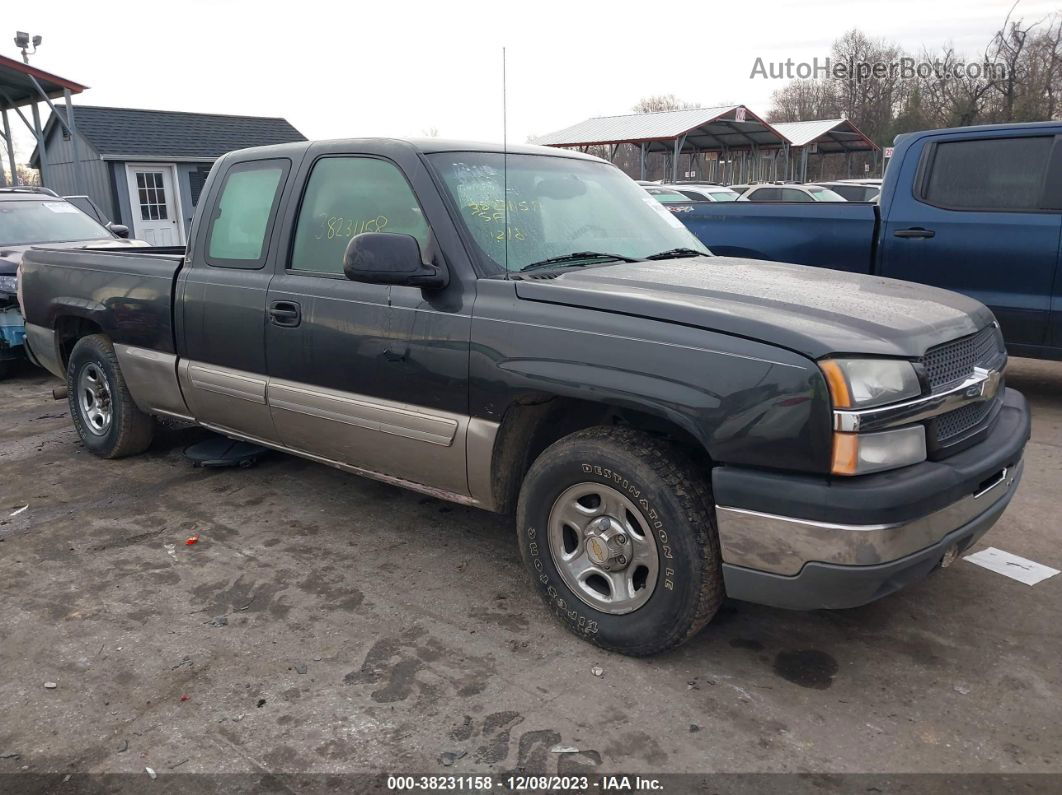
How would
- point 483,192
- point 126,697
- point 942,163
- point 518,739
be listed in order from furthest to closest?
point 942,163, point 483,192, point 126,697, point 518,739

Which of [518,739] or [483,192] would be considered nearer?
[518,739]

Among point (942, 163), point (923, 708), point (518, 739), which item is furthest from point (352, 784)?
point (942, 163)

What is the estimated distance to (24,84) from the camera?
1747cm

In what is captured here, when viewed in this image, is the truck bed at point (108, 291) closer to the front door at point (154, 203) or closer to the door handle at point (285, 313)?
the door handle at point (285, 313)

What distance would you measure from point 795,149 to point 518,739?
3887 cm

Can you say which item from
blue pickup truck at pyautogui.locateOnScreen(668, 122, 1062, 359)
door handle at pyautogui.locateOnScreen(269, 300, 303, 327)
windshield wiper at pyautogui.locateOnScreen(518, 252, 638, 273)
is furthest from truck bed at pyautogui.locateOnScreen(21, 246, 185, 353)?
blue pickup truck at pyautogui.locateOnScreen(668, 122, 1062, 359)

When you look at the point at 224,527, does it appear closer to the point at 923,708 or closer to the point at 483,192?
the point at 483,192

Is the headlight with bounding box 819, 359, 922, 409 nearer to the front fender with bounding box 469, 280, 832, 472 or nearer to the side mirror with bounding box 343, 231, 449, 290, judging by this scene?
the front fender with bounding box 469, 280, 832, 472

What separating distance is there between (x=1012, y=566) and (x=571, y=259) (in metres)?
Answer: 2.43

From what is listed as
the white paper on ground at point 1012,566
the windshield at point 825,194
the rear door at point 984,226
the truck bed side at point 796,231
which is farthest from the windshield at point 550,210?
the windshield at point 825,194

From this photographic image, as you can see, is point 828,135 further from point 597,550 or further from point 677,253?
point 597,550

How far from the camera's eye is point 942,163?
21.0 ft

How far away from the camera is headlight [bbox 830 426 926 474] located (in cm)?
250

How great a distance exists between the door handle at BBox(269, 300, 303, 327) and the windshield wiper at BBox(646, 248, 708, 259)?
64.5 inches
